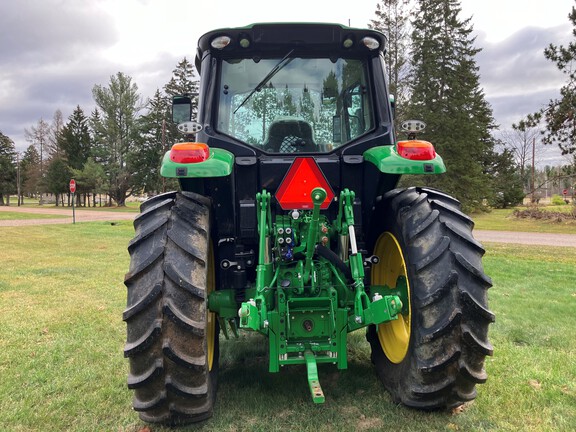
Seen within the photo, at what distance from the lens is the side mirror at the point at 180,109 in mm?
3982

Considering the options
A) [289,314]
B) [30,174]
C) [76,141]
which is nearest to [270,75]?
[289,314]

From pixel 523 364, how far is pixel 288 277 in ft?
7.93

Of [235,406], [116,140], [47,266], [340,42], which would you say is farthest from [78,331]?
[116,140]

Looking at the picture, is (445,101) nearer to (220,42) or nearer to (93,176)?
(220,42)

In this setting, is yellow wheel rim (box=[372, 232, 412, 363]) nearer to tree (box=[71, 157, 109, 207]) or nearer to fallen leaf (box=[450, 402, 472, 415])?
fallen leaf (box=[450, 402, 472, 415])

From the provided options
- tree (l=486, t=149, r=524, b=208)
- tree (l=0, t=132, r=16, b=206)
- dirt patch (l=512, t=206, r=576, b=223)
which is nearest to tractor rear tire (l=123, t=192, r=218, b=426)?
dirt patch (l=512, t=206, r=576, b=223)

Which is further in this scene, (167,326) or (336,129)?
(336,129)

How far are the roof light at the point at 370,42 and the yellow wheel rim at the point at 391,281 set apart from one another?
1.44 m

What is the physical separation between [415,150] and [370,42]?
1012 millimetres

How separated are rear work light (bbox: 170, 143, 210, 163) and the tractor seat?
707 millimetres

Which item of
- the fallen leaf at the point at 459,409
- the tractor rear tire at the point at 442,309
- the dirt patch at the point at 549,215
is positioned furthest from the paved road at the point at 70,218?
the dirt patch at the point at 549,215

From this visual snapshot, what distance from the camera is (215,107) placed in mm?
3477

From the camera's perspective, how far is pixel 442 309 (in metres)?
2.67

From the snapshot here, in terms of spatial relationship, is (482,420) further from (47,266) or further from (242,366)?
(47,266)
